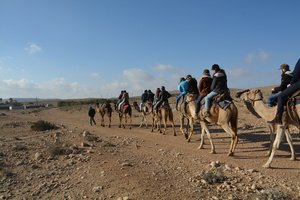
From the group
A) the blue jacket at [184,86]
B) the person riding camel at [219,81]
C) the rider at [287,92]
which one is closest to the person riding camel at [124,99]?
the blue jacket at [184,86]

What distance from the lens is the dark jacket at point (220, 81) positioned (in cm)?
1395

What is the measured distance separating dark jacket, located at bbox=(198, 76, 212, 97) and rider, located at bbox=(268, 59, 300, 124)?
4061mm

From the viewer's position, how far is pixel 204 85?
51.5 feet

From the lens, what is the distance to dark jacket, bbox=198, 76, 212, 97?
15.5 metres

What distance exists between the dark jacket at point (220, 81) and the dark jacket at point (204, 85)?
1.48 meters

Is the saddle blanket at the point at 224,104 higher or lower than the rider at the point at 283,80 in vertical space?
lower

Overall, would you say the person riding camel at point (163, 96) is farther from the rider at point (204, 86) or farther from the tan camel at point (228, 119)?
the tan camel at point (228, 119)

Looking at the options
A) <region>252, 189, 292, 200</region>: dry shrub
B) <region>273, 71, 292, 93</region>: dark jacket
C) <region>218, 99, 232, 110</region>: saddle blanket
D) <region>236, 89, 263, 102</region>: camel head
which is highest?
<region>273, 71, 292, 93</region>: dark jacket

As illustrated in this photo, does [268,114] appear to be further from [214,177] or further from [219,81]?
[214,177]

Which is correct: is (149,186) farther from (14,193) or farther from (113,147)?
(113,147)

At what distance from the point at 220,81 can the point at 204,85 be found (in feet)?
5.88

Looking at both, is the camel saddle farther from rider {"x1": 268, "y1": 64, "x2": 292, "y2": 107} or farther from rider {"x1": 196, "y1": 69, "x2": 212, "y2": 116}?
rider {"x1": 196, "y1": 69, "x2": 212, "y2": 116}

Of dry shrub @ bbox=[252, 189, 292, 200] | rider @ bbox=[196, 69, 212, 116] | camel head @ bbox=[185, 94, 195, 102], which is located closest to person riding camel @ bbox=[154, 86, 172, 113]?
camel head @ bbox=[185, 94, 195, 102]

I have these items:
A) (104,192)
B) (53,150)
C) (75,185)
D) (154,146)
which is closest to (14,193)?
(75,185)
